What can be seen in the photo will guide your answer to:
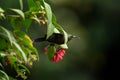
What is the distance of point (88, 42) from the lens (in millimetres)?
9320

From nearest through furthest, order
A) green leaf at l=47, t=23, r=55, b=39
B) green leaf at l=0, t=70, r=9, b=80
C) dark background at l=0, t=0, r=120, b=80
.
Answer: green leaf at l=47, t=23, r=55, b=39 < green leaf at l=0, t=70, r=9, b=80 < dark background at l=0, t=0, r=120, b=80

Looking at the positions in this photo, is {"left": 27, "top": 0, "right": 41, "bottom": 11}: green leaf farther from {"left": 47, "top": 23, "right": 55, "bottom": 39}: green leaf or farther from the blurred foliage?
{"left": 47, "top": 23, "right": 55, "bottom": 39}: green leaf

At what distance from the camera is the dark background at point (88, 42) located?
8672mm

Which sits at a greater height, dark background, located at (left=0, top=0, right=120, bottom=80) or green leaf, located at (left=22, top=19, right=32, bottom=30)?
green leaf, located at (left=22, top=19, right=32, bottom=30)

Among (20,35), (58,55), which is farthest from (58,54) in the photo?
(20,35)

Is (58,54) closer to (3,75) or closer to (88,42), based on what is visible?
(3,75)

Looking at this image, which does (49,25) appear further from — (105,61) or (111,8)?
(105,61)

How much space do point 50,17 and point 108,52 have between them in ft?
25.2

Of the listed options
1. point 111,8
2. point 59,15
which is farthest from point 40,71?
point 111,8

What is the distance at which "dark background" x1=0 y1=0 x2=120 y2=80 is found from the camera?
8672 mm

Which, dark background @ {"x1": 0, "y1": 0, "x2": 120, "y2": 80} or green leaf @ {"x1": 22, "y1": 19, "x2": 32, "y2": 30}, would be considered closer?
green leaf @ {"x1": 22, "y1": 19, "x2": 32, "y2": 30}

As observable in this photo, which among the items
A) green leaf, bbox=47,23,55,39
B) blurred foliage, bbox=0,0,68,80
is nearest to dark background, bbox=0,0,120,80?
blurred foliage, bbox=0,0,68,80

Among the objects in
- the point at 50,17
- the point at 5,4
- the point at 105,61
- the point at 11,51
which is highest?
the point at 50,17

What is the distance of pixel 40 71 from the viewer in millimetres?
8492
